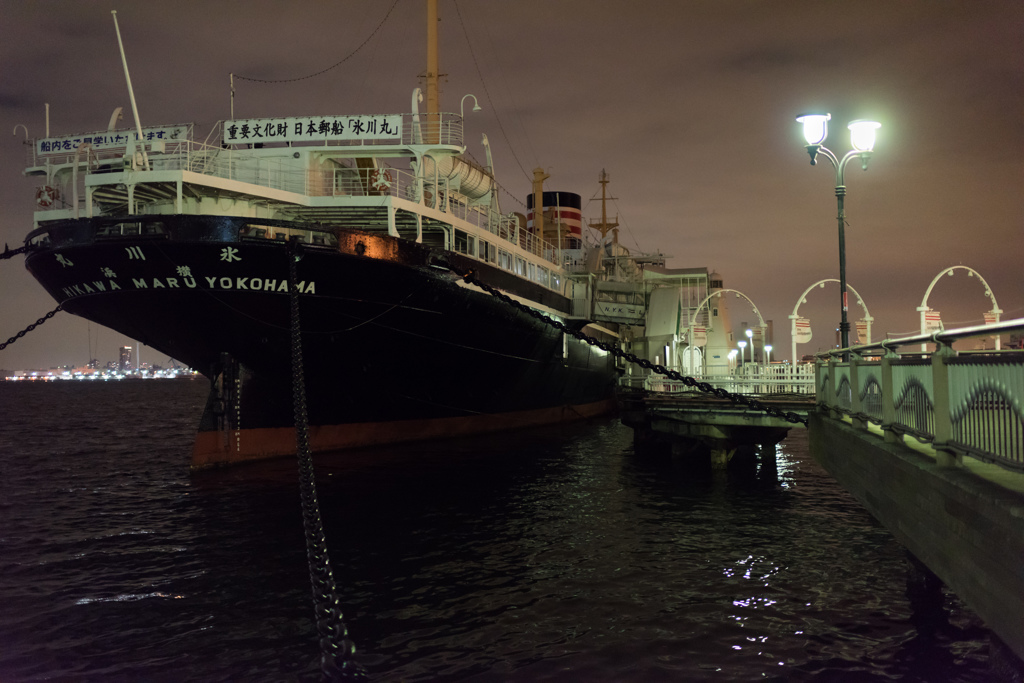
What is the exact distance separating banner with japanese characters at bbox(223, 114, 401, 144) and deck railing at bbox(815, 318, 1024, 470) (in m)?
14.6

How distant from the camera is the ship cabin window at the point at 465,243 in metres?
22.8

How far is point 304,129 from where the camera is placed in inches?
756

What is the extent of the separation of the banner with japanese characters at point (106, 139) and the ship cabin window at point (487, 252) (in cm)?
940

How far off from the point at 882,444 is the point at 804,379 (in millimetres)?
14308

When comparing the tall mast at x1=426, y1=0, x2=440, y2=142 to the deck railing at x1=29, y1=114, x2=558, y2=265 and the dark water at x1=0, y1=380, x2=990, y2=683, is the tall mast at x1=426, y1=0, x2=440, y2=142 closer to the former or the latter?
the deck railing at x1=29, y1=114, x2=558, y2=265

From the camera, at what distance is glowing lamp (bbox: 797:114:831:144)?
13852 millimetres

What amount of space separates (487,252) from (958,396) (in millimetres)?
19122

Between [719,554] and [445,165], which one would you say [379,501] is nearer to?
[719,554]

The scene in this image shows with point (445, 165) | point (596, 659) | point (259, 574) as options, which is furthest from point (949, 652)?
point (445, 165)

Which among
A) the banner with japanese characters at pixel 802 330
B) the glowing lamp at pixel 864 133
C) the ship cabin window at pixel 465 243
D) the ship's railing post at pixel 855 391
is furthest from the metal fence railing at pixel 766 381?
the ship's railing post at pixel 855 391

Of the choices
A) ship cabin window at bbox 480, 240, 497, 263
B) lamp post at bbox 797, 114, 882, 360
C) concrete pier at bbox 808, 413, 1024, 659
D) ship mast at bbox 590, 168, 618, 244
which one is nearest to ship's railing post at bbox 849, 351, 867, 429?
concrete pier at bbox 808, 413, 1024, 659

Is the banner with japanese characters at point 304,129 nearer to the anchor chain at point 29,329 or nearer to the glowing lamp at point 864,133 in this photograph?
the anchor chain at point 29,329

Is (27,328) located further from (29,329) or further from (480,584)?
(480,584)

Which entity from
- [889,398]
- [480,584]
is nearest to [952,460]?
[889,398]
